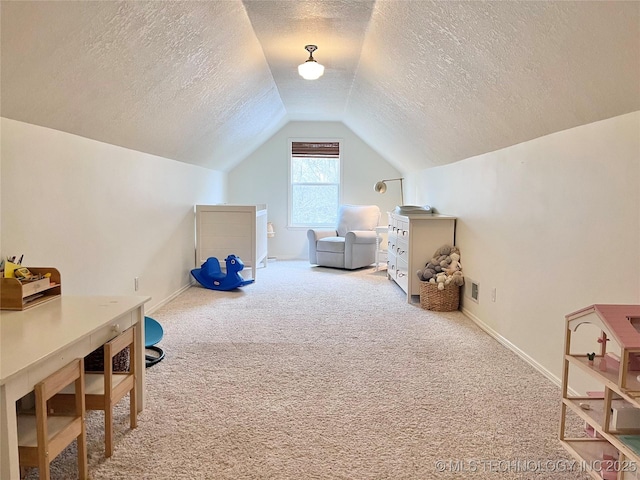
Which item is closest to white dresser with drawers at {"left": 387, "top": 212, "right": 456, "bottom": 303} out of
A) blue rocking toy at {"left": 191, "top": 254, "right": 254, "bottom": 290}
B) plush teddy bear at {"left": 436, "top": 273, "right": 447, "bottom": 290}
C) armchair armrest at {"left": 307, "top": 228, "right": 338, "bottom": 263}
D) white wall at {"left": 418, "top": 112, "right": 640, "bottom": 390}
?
plush teddy bear at {"left": 436, "top": 273, "right": 447, "bottom": 290}

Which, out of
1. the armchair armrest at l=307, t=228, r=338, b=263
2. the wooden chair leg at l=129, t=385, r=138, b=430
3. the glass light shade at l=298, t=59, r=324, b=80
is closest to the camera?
the wooden chair leg at l=129, t=385, r=138, b=430

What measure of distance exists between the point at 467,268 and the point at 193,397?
2.77 meters

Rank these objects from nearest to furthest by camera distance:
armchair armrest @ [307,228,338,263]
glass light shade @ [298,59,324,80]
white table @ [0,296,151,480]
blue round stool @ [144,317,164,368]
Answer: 1. white table @ [0,296,151,480]
2. blue round stool @ [144,317,164,368]
3. glass light shade @ [298,59,324,80]
4. armchair armrest @ [307,228,338,263]

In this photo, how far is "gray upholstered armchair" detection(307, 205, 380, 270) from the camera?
6.48 meters

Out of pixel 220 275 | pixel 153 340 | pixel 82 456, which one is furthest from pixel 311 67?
pixel 82 456

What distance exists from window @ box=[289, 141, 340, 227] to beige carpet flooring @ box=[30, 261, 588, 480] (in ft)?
12.8

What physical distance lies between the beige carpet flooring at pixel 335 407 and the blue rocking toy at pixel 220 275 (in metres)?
1.10

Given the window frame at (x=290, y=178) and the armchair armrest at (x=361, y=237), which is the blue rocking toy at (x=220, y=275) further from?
the window frame at (x=290, y=178)

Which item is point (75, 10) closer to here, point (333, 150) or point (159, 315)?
point (159, 315)

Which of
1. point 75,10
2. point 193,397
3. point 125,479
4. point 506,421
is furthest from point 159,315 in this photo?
point 506,421

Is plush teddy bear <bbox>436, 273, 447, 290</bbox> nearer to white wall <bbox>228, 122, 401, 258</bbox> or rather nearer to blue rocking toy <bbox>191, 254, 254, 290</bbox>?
blue rocking toy <bbox>191, 254, 254, 290</bbox>

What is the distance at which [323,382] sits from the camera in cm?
263

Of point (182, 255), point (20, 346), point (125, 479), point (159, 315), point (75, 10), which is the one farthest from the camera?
point (182, 255)

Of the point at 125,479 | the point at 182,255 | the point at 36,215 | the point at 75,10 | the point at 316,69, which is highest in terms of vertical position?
the point at 316,69
